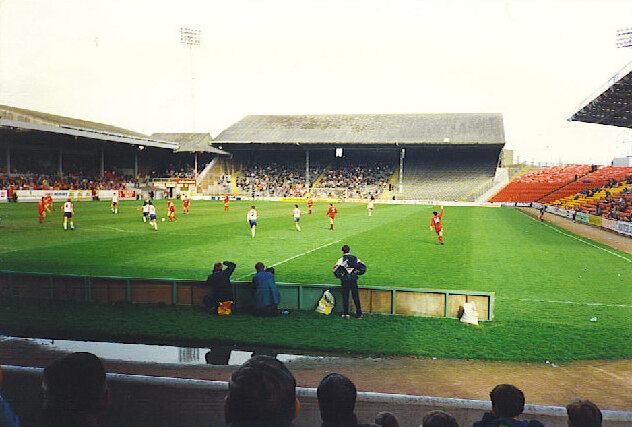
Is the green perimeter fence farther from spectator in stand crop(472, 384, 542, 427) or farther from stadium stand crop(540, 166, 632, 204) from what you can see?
stadium stand crop(540, 166, 632, 204)

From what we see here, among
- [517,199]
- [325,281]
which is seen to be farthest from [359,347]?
[517,199]

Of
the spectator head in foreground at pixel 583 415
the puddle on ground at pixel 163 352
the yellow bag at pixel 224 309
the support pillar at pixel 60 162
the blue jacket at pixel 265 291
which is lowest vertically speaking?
the puddle on ground at pixel 163 352

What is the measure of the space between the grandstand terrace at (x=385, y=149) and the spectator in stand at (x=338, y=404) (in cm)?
6521

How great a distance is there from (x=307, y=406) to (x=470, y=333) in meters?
5.55

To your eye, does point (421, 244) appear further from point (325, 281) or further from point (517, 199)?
point (517, 199)

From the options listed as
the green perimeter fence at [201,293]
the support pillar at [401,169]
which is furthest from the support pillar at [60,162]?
the support pillar at [401,169]

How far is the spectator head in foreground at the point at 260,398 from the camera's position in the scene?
247cm

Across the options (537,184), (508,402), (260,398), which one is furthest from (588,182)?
(260,398)

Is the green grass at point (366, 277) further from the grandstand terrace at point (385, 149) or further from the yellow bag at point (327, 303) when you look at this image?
the grandstand terrace at point (385, 149)

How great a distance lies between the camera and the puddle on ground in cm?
844

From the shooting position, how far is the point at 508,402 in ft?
12.1

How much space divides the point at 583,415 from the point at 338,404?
1973 mm

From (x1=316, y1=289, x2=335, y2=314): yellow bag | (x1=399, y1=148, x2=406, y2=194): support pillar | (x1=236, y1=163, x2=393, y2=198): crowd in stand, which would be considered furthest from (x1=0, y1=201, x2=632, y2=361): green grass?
(x1=236, y1=163, x2=393, y2=198): crowd in stand

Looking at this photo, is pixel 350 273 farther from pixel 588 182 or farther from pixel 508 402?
pixel 588 182
